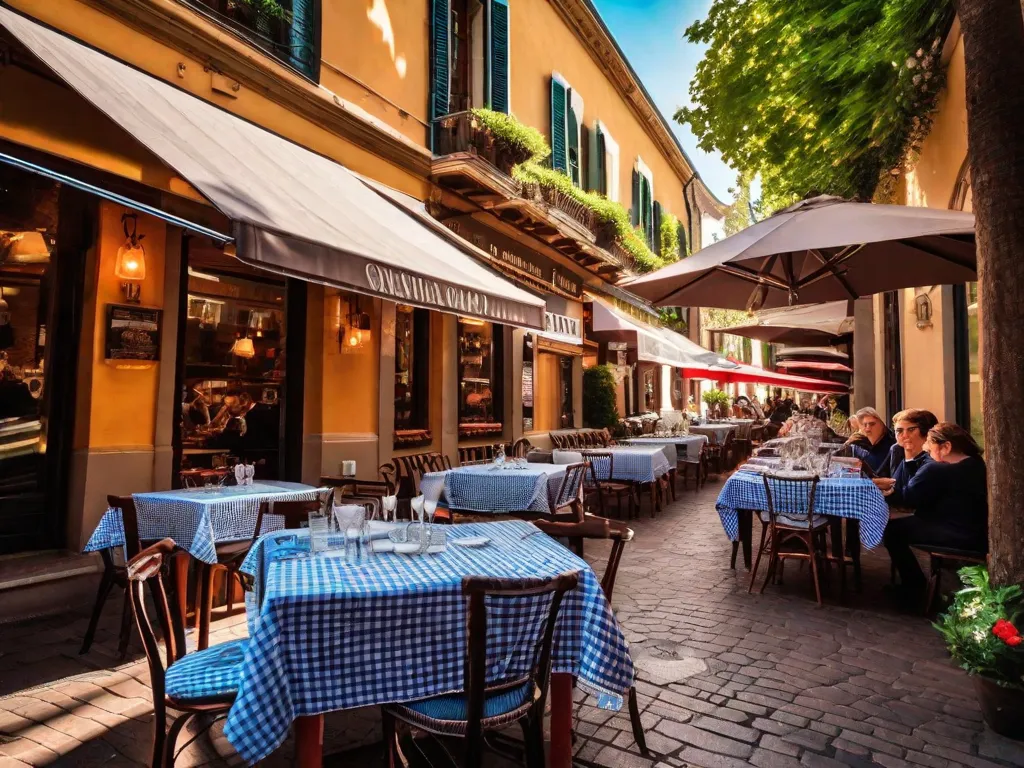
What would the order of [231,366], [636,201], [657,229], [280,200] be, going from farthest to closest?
[657,229]
[636,201]
[231,366]
[280,200]

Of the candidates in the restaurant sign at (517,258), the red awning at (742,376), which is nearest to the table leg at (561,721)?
the restaurant sign at (517,258)

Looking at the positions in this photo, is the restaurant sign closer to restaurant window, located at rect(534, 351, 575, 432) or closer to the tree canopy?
restaurant window, located at rect(534, 351, 575, 432)

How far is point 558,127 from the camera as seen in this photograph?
486 inches

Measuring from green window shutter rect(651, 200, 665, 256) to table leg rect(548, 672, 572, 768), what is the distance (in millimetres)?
17661

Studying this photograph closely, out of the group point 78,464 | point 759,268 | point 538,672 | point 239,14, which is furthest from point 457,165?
point 538,672

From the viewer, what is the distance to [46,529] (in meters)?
5.23

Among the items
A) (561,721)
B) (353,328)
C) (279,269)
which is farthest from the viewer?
(353,328)

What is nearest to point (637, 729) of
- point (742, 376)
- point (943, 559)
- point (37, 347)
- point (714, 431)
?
point (943, 559)

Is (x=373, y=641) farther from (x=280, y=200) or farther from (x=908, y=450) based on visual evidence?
(x=908, y=450)

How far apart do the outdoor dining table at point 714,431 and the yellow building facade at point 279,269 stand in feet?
11.4

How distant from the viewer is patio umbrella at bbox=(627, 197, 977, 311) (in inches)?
177

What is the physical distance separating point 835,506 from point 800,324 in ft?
24.7

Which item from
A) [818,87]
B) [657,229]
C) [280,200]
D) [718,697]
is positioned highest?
[657,229]

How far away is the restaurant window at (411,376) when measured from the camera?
8617 millimetres
